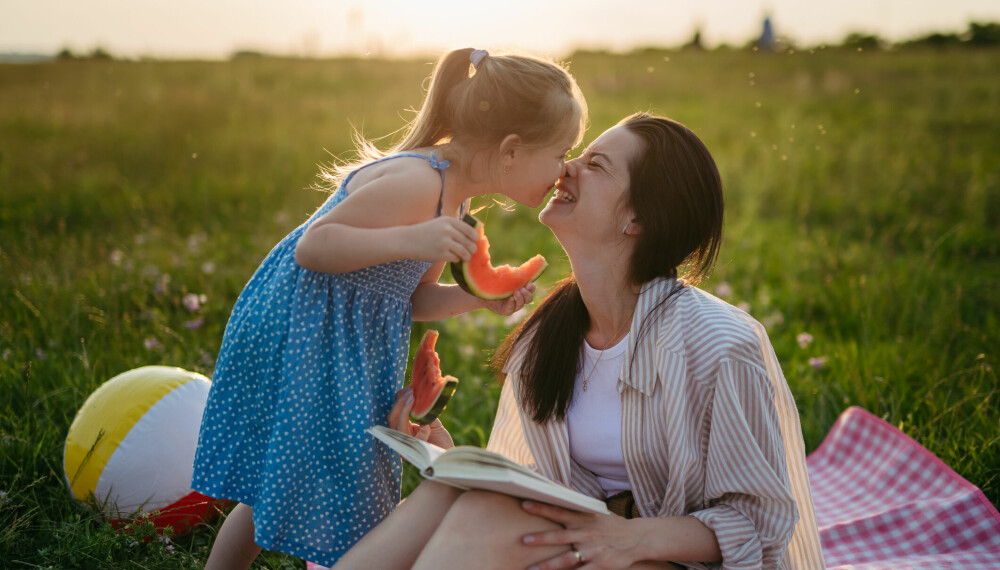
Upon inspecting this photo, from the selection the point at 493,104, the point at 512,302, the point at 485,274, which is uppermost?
the point at 493,104

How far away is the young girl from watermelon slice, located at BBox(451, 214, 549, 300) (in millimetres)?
66

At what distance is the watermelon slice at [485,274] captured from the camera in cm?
235

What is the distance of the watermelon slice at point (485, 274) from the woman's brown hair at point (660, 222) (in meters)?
0.29

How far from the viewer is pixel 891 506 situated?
373 centimetres

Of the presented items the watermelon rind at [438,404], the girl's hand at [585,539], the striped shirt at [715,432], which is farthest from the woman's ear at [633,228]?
the girl's hand at [585,539]

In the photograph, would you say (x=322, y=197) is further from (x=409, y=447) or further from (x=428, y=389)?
(x=409, y=447)

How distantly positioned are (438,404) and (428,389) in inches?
2.8

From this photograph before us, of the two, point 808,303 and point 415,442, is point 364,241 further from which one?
point 808,303

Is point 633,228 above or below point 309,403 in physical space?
above

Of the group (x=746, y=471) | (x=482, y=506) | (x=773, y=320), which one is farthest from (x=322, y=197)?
(x=746, y=471)

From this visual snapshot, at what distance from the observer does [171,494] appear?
3053mm

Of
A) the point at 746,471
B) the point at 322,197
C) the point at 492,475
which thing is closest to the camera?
the point at 492,475

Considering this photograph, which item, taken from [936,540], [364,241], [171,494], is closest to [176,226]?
[171,494]

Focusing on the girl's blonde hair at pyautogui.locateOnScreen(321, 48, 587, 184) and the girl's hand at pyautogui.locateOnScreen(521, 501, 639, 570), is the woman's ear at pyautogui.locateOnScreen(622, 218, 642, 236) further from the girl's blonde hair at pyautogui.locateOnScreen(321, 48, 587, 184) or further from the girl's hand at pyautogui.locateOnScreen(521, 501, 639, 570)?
the girl's hand at pyautogui.locateOnScreen(521, 501, 639, 570)
